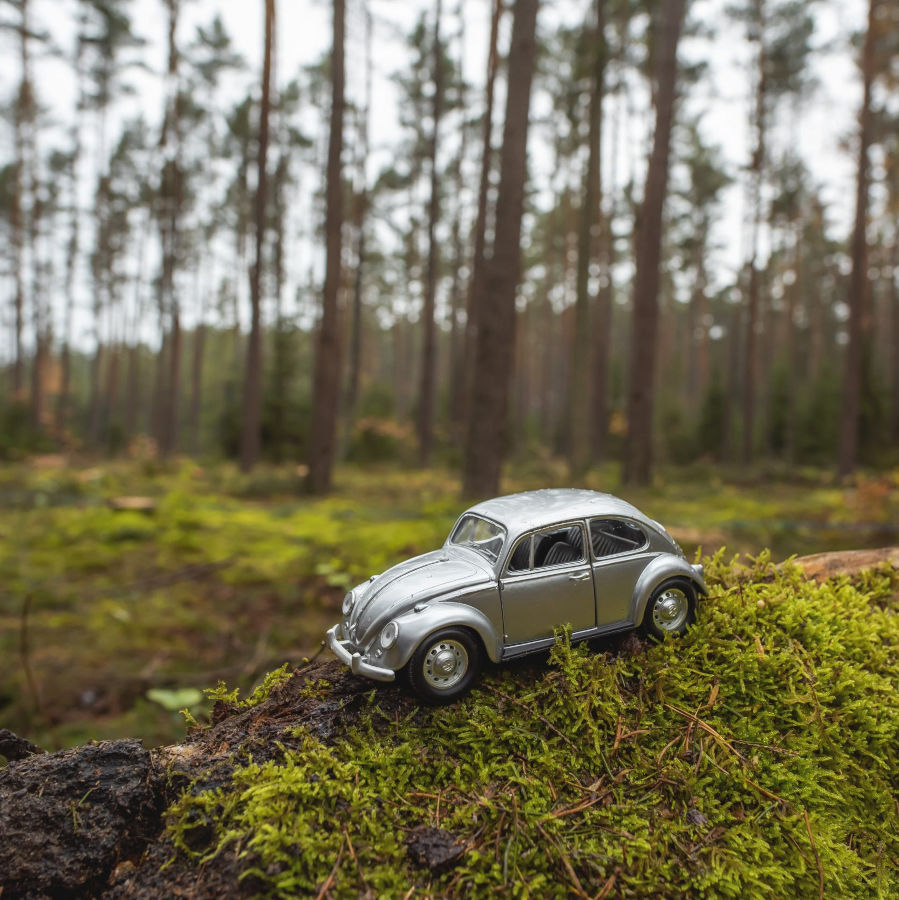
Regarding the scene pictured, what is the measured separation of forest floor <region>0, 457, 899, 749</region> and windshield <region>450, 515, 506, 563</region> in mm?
2244

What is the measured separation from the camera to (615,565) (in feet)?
7.22

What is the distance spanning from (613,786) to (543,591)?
62cm

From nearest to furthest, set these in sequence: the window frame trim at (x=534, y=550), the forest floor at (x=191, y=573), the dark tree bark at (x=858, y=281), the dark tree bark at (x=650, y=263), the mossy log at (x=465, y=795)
Result: 1. the mossy log at (x=465, y=795)
2. the window frame trim at (x=534, y=550)
3. the forest floor at (x=191, y=573)
4. the dark tree bark at (x=650, y=263)
5. the dark tree bark at (x=858, y=281)

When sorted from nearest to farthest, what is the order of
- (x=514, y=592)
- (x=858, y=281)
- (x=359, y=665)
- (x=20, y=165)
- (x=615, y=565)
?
1. (x=359, y=665)
2. (x=514, y=592)
3. (x=615, y=565)
4. (x=858, y=281)
5. (x=20, y=165)

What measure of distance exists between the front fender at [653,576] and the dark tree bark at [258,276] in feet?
59.3

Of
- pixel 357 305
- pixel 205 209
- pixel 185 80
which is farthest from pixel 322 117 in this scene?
pixel 357 305

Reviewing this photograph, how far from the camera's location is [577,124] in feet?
63.0

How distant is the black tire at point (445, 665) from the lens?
1.93 meters

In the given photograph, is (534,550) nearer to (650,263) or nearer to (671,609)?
(671,609)

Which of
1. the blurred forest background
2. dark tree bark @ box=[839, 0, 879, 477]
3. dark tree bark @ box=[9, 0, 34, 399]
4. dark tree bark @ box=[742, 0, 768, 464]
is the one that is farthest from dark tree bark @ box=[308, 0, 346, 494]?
dark tree bark @ box=[9, 0, 34, 399]

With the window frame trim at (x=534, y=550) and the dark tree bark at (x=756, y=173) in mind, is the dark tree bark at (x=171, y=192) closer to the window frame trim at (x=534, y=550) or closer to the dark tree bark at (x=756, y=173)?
the dark tree bark at (x=756, y=173)

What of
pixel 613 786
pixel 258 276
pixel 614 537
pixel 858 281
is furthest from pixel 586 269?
pixel 613 786

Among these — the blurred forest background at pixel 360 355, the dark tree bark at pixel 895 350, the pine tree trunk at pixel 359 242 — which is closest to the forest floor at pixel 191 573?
the blurred forest background at pixel 360 355

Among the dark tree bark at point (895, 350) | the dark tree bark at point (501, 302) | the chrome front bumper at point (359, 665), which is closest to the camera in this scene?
the chrome front bumper at point (359, 665)
